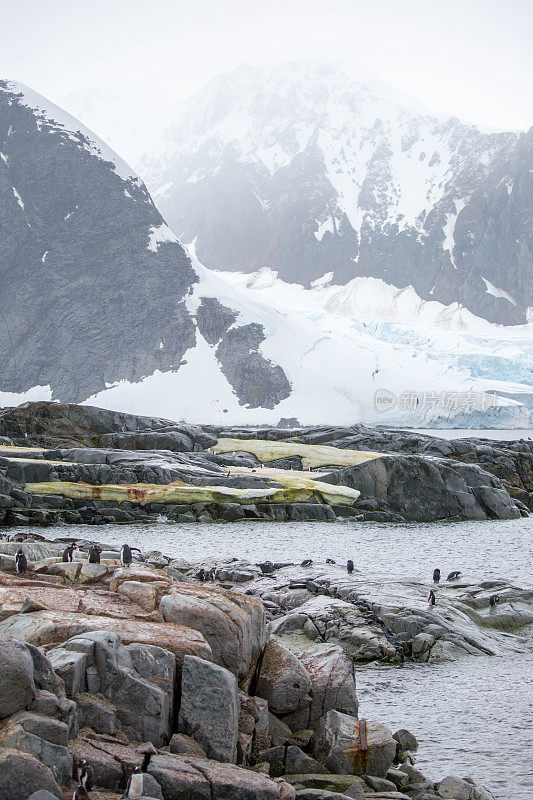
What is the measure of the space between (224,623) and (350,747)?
2.32 metres

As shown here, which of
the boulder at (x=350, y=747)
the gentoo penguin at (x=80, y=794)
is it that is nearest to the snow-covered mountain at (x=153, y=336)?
the boulder at (x=350, y=747)

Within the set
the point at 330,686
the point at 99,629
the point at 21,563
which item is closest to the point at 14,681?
the point at 99,629

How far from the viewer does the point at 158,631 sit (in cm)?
967

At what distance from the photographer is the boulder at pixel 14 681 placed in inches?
288

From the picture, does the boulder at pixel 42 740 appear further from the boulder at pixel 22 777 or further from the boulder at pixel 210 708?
the boulder at pixel 210 708

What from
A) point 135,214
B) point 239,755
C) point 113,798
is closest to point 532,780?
point 239,755

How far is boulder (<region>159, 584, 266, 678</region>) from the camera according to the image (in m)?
10.2

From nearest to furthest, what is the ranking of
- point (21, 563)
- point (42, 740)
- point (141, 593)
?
point (42, 740) → point (141, 593) → point (21, 563)

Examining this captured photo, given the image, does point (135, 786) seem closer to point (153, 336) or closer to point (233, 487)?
point (233, 487)

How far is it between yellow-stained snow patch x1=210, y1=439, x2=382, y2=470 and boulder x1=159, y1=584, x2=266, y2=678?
46.0 meters

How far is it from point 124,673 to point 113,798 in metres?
1.48

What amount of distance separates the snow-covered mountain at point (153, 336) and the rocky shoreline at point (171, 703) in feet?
369

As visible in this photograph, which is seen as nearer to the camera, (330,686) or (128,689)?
(128,689)

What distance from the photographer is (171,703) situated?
8703 mm
